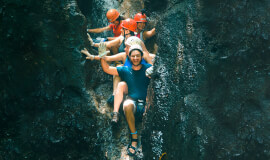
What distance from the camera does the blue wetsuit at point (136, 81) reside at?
3748 millimetres

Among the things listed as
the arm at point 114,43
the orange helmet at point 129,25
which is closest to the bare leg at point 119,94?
the arm at point 114,43

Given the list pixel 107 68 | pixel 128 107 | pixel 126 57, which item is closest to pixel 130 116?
pixel 128 107

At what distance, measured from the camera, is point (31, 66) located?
339 centimetres

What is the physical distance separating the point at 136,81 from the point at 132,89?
0.13 metres

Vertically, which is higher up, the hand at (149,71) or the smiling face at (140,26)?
the smiling face at (140,26)

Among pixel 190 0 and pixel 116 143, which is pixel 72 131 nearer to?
pixel 116 143

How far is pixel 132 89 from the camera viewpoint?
12.4 ft

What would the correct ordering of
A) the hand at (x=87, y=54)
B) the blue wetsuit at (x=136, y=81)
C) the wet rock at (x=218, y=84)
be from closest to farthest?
the wet rock at (x=218, y=84) → the hand at (x=87, y=54) → the blue wetsuit at (x=136, y=81)

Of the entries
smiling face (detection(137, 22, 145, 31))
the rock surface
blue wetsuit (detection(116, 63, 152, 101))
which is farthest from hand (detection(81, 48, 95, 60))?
smiling face (detection(137, 22, 145, 31))

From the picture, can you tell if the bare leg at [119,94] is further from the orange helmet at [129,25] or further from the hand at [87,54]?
the orange helmet at [129,25]

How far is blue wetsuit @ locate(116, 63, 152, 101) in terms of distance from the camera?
3748mm

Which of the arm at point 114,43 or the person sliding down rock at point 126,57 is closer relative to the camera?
the person sliding down rock at point 126,57

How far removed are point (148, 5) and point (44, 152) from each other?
115 inches

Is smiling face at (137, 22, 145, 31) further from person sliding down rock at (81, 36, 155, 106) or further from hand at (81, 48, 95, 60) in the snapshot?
hand at (81, 48, 95, 60)
